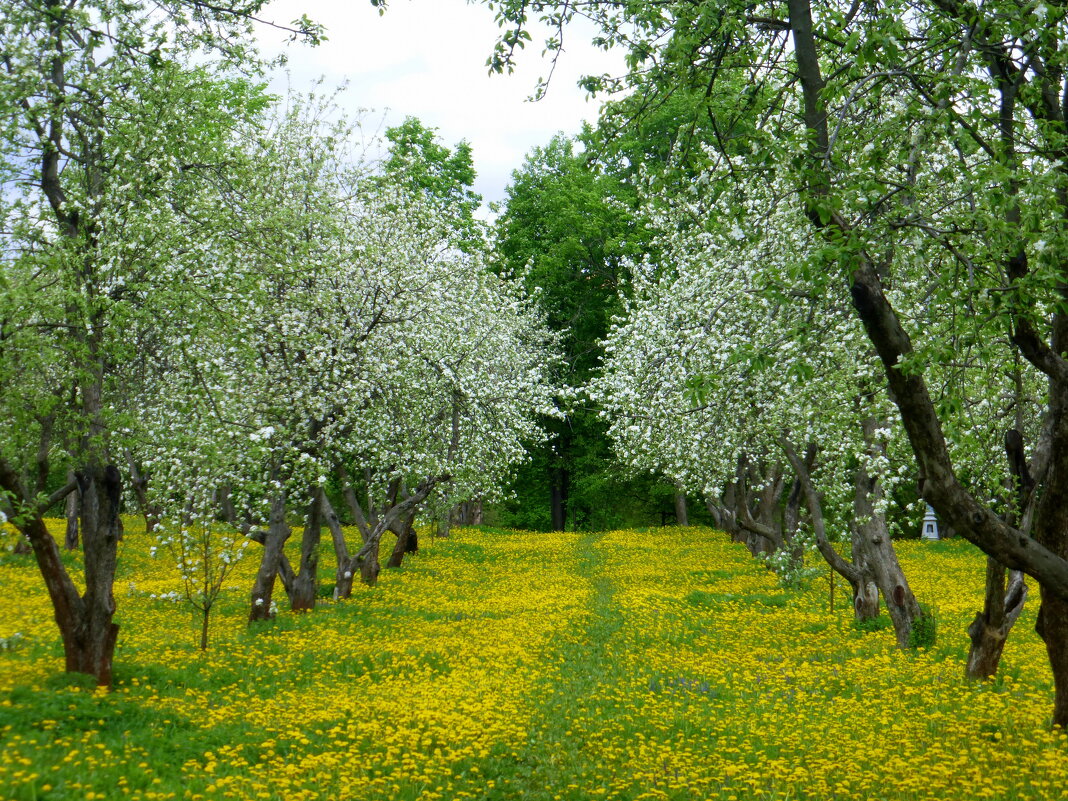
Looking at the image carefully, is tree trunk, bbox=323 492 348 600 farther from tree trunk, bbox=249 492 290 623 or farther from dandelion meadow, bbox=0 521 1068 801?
tree trunk, bbox=249 492 290 623

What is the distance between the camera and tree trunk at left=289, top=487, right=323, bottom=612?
2094cm

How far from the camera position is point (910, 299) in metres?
12.5

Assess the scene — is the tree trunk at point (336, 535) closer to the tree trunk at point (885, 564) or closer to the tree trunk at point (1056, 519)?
the tree trunk at point (885, 564)

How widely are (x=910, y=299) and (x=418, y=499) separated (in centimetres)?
1446

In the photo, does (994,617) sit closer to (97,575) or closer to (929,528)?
(97,575)

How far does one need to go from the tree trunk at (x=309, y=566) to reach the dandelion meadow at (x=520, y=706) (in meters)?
0.73

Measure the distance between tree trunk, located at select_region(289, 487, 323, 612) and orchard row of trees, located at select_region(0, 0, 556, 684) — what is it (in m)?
0.06

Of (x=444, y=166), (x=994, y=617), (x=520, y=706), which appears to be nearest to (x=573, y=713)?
(x=520, y=706)

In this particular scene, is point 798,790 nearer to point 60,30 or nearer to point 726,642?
point 726,642

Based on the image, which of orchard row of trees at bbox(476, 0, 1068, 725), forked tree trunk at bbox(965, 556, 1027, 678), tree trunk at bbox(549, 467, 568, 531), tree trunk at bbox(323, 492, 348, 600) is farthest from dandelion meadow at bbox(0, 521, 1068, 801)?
tree trunk at bbox(549, 467, 568, 531)

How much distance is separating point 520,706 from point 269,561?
333 inches

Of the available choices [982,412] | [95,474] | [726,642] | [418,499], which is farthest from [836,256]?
[418,499]

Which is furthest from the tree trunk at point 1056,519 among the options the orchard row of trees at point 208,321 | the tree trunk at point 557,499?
the tree trunk at point 557,499

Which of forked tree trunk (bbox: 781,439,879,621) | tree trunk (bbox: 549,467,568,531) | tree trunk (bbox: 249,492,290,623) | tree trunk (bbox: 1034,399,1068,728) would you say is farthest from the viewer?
tree trunk (bbox: 549,467,568,531)
